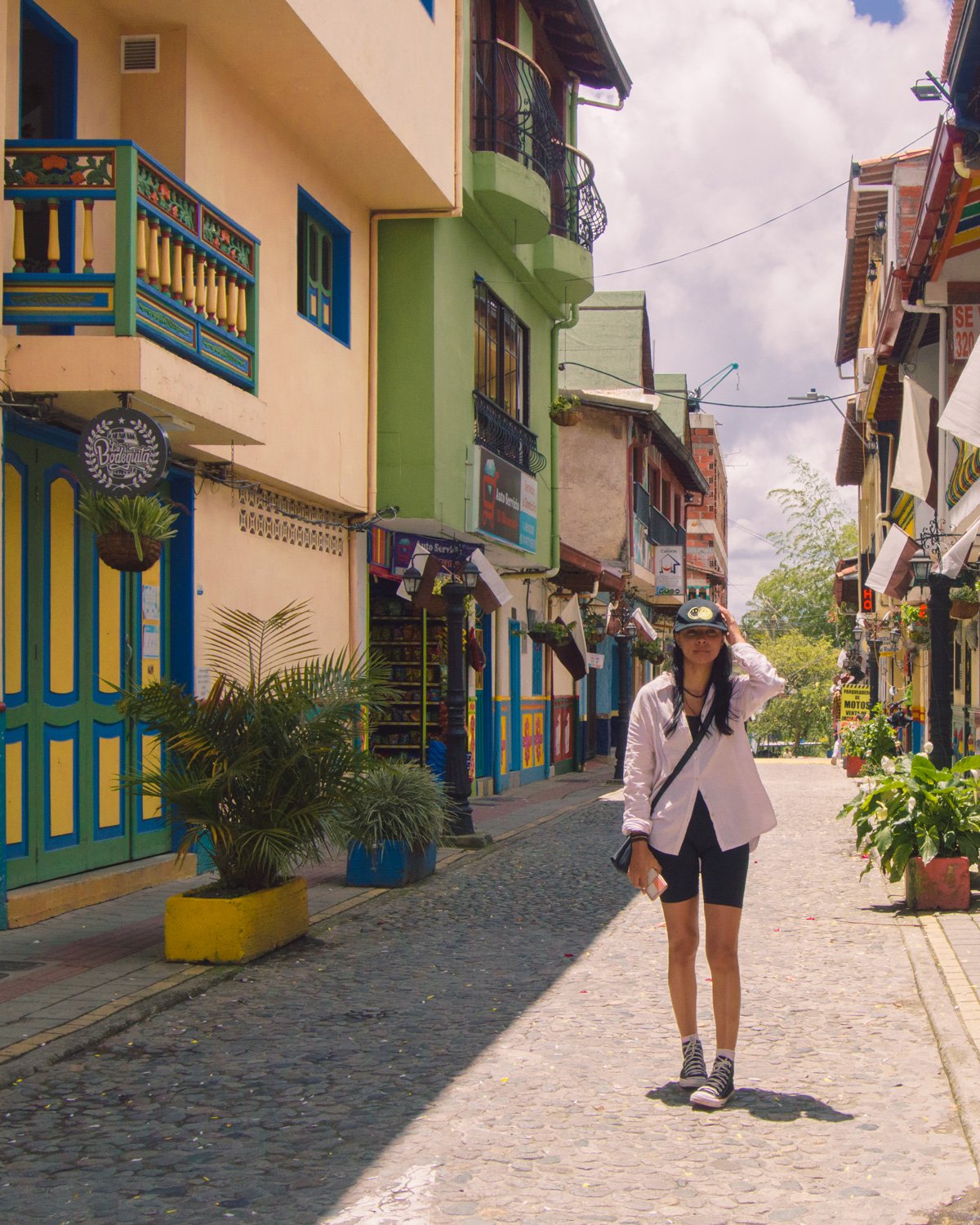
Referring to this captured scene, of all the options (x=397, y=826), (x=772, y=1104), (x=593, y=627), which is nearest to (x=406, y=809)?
(x=397, y=826)

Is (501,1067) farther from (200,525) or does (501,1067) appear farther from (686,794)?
(200,525)

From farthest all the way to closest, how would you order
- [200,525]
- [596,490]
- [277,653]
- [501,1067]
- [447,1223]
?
[596,490]
[277,653]
[200,525]
[501,1067]
[447,1223]

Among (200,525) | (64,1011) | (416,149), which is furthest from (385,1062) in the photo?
(416,149)

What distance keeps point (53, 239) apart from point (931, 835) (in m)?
6.75

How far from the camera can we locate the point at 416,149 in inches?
554

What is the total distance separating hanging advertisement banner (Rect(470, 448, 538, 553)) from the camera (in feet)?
56.5

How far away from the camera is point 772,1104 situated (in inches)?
215

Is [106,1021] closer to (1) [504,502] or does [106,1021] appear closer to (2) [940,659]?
(2) [940,659]

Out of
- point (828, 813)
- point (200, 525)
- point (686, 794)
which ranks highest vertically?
point (200, 525)

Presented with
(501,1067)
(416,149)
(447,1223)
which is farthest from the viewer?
(416,149)

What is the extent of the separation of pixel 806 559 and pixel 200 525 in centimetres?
6131

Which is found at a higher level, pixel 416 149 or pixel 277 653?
pixel 416 149

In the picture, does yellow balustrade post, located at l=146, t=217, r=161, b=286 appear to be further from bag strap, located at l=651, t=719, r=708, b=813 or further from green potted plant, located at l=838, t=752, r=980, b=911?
green potted plant, located at l=838, t=752, r=980, b=911

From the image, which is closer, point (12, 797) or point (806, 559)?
point (12, 797)
